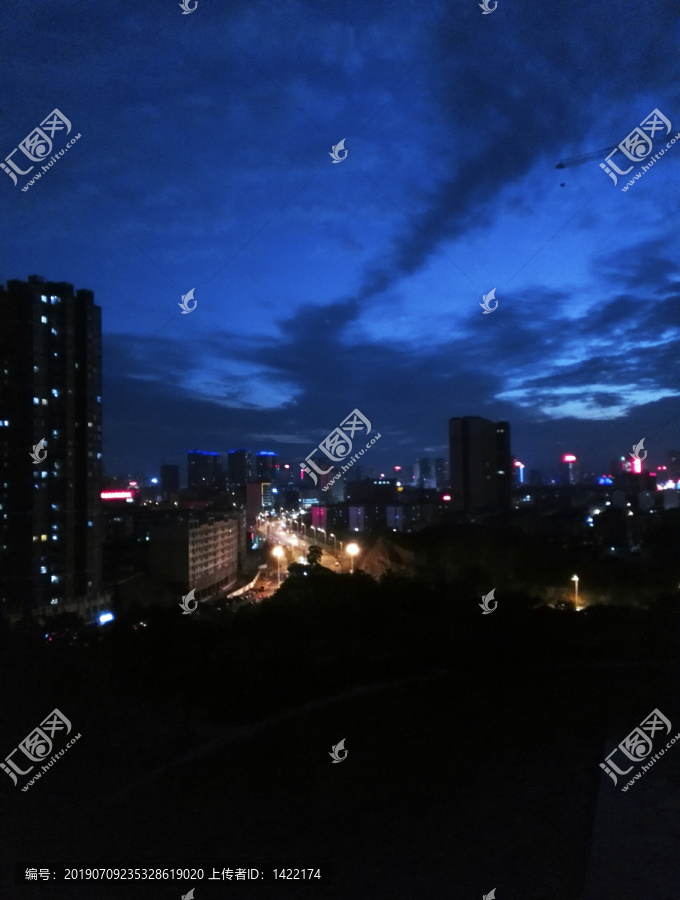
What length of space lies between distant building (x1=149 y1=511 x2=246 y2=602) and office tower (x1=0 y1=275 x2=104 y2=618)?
2134 millimetres

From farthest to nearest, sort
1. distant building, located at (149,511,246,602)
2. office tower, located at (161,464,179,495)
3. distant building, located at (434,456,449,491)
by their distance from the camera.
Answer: office tower, located at (161,464,179,495), distant building, located at (434,456,449,491), distant building, located at (149,511,246,602)

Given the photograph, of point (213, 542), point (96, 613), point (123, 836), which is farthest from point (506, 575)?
point (96, 613)

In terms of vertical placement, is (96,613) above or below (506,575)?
below

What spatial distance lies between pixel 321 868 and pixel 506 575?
4803 millimetres

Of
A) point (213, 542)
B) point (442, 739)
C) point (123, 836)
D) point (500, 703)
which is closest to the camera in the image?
point (123, 836)

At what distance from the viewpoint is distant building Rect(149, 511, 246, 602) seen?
6.73 metres

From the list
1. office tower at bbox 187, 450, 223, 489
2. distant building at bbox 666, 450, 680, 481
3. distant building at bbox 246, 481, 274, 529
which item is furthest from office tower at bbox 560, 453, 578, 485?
office tower at bbox 187, 450, 223, 489

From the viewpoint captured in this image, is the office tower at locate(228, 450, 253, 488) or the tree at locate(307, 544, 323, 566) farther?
the office tower at locate(228, 450, 253, 488)

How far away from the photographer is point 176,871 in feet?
6.23

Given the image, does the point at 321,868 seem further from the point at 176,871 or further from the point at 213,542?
the point at 213,542
